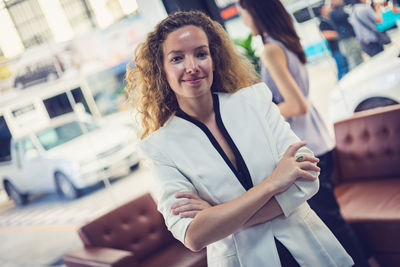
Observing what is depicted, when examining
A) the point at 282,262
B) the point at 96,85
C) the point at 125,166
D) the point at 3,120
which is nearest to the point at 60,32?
the point at 96,85

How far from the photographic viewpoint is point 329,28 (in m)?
3.18

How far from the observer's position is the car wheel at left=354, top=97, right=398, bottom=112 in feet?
9.96

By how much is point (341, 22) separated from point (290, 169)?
8.50ft

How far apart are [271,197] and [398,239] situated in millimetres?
1507

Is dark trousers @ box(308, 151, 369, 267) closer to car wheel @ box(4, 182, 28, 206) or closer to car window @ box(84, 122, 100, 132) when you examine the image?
car window @ box(84, 122, 100, 132)

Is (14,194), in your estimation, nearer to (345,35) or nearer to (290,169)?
(345,35)

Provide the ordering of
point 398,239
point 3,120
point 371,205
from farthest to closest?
point 3,120
point 371,205
point 398,239

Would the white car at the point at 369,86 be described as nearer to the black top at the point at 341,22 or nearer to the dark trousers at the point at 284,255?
the black top at the point at 341,22

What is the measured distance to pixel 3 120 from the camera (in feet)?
13.3

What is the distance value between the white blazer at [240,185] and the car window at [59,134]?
139 inches

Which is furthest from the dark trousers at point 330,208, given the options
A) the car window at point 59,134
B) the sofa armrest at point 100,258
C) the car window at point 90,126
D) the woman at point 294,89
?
the car window at point 59,134

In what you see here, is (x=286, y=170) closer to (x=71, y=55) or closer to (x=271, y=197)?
(x=271, y=197)

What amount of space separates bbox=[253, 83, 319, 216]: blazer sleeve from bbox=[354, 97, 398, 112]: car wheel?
2.40 meters

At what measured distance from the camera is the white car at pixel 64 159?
4301 millimetres
